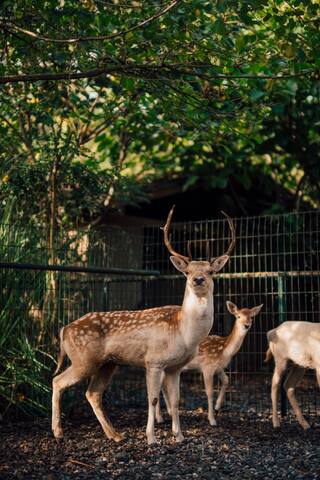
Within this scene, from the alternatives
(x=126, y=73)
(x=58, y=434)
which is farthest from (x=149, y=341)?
(x=126, y=73)

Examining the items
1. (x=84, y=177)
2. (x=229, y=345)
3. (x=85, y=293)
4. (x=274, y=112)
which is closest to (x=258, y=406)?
(x=229, y=345)

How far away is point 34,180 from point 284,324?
156 inches

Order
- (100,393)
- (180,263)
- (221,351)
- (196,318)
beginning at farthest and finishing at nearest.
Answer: (221,351), (100,393), (180,263), (196,318)

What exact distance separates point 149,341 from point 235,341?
5.20ft

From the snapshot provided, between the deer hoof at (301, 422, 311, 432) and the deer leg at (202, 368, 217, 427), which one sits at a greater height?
the deer leg at (202, 368, 217, 427)

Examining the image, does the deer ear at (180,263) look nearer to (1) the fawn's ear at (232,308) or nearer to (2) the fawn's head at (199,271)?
(2) the fawn's head at (199,271)

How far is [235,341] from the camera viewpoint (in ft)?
26.0

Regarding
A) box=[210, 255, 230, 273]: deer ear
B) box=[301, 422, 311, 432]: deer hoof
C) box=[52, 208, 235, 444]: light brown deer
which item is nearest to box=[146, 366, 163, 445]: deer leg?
box=[52, 208, 235, 444]: light brown deer

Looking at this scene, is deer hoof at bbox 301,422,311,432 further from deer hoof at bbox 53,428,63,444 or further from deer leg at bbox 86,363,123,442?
deer hoof at bbox 53,428,63,444

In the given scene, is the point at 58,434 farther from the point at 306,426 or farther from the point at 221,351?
the point at 306,426

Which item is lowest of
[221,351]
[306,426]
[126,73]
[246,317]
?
[306,426]

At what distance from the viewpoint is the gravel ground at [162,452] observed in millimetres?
5449

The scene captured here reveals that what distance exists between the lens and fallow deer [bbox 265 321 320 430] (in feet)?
23.9

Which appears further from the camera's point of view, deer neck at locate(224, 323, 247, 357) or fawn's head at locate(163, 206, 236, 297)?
deer neck at locate(224, 323, 247, 357)
